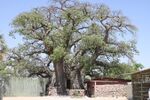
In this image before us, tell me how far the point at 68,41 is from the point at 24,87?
22.8 ft

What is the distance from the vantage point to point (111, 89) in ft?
155

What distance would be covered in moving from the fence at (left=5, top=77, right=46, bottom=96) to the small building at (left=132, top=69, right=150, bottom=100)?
14030 millimetres

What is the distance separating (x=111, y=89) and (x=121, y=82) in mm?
1577

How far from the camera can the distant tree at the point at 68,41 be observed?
155 ft

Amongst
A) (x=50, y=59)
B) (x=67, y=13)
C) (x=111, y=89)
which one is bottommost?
(x=111, y=89)

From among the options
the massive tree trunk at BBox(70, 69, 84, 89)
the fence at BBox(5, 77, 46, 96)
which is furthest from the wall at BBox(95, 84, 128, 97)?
the fence at BBox(5, 77, 46, 96)

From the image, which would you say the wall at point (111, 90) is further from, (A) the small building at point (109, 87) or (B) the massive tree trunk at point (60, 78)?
(B) the massive tree trunk at point (60, 78)

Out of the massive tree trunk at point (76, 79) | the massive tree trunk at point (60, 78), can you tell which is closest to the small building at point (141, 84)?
the massive tree trunk at point (76, 79)

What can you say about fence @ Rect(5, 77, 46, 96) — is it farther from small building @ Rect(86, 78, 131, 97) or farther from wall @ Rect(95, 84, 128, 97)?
wall @ Rect(95, 84, 128, 97)

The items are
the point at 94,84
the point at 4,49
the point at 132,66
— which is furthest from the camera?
the point at 132,66

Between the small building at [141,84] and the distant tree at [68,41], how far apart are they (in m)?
9.97

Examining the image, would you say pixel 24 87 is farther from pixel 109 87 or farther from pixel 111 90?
pixel 111 90

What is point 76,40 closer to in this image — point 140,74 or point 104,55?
point 104,55

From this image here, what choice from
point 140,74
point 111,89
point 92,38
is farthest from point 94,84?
point 140,74
